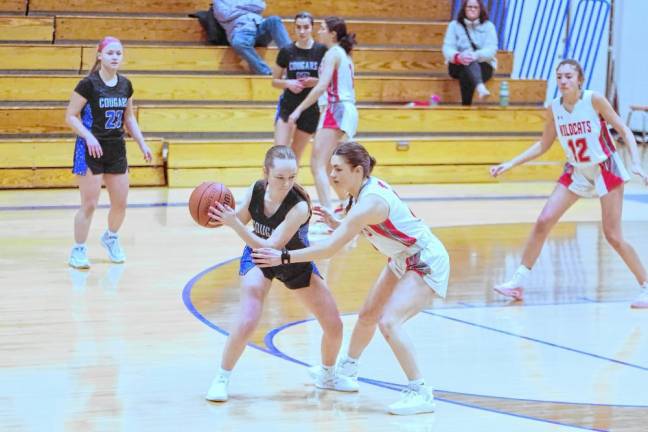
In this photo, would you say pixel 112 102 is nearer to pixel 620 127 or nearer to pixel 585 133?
pixel 585 133

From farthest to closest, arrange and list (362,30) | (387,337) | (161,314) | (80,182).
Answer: (362,30), (80,182), (161,314), (387,337)

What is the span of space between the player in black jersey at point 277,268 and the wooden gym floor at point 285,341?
0.14 metres

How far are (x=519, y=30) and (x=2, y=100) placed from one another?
260 inches

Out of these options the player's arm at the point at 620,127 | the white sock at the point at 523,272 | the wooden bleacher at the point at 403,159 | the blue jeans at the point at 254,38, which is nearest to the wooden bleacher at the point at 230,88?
the blue jeans at the point at 254,38

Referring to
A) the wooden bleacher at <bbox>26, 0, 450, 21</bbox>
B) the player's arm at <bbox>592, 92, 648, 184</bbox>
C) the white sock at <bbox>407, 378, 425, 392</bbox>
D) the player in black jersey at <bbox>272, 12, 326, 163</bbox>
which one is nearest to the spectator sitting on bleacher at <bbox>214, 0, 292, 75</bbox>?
the wooden bleacher at <bbox>26, 0, 450, 21</bbox>

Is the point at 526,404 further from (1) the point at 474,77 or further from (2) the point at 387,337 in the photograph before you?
(1) the point at 474,77

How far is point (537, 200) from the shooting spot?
10.9 metres

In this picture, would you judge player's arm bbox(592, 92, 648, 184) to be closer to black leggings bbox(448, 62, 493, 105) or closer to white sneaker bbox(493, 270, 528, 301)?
white sneaker bbox(493, 270, 528, 301)

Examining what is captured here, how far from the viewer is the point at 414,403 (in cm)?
437

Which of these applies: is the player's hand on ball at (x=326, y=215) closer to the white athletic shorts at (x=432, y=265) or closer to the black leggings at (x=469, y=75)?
the white athletic shorts at (x=432, y=265)

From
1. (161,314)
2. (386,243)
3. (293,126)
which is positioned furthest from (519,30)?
(386,243)

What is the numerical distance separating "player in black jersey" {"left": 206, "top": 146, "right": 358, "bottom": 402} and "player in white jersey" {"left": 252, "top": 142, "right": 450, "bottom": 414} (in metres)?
0.11

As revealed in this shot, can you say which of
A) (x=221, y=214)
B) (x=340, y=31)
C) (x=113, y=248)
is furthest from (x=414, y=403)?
(x=340, y=31)

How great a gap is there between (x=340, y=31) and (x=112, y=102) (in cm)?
230
